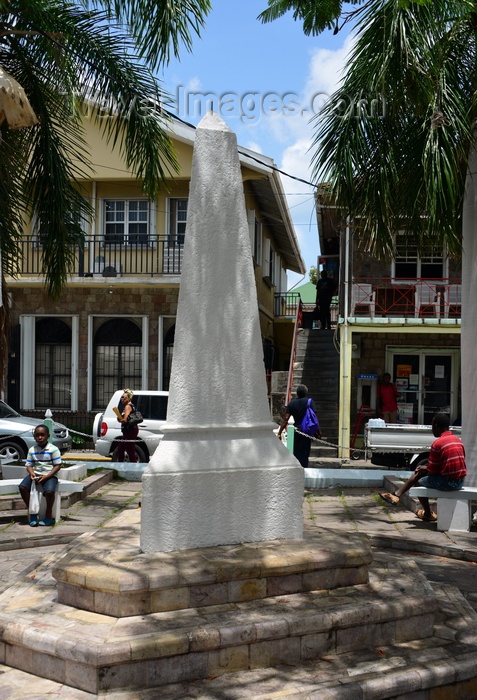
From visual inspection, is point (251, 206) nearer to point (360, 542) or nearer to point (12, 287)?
point (12, 287)

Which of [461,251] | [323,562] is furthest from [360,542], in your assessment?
[461,251]

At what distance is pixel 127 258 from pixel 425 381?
8642 millimetres

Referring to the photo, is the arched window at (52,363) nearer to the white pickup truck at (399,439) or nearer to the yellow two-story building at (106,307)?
the yellow two-story building at (106,307)

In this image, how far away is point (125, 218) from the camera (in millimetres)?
23234

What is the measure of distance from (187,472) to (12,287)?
18084 mm

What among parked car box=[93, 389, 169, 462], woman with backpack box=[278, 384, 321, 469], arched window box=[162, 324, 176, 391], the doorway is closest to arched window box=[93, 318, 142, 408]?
arched window box=[162, 324, 176, 391]

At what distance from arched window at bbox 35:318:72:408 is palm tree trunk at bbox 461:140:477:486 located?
14905 millimetres

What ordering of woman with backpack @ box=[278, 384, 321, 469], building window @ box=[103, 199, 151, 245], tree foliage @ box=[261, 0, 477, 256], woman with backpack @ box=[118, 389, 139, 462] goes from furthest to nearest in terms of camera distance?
building window @ box=[103, 199, 151, 245] < woman with backpack @ box=[118, 389, 139, 462] < woman with backpack @ box=[278, 384, 321, 469] < tree foliage @ box=[261, 0, 477, 256]

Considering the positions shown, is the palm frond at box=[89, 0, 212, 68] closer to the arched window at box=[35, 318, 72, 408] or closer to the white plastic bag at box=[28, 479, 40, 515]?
the white plastic bag at box=[28, 479, 40, 515]

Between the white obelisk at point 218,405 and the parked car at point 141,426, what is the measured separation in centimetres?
1066

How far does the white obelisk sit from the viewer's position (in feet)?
19.4

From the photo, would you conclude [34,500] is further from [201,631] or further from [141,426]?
[141,426]

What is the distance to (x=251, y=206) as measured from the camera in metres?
23.9

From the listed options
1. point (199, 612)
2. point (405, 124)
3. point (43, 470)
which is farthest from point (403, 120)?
point (199, 612)
